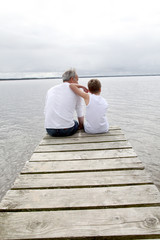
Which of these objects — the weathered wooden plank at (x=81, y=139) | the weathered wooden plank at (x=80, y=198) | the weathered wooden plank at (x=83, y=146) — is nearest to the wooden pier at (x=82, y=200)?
the weathered wooden plank at (x=80, y=198)

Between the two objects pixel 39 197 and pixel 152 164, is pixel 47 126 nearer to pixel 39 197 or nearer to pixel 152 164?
pixel 39 197

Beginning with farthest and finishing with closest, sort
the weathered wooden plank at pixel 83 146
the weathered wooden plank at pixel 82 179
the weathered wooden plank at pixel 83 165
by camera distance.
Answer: the weathered wooden plank at pixel 83 146 → the weathered wooden plank at pixel 83 165 → the weathered wooden plank at pixel 82 179

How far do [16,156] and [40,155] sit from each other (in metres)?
5.88

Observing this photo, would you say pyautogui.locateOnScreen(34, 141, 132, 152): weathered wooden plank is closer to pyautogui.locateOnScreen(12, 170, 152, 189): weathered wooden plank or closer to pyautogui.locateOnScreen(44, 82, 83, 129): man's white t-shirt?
pyautogui.locateOnScreen(44, 82, 83, 129): man's white t-shirt

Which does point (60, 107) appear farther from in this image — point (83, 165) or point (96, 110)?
point (83, 165)

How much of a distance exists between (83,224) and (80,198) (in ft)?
1.39

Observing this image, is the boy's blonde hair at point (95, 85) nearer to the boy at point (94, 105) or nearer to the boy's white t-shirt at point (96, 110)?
the boy at point (94, 105)

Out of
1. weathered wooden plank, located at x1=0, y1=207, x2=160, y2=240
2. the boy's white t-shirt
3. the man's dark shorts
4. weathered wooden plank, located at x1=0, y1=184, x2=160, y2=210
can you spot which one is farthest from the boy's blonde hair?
weathered wooden plank, located at x1=0, y1=207, x2=160, y2=240

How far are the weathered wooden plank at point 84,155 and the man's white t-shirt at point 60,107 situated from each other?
1.07 metres

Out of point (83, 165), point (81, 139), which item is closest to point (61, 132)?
point (81, 139)

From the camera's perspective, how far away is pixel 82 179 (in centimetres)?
266

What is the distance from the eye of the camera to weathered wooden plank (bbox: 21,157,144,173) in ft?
9.70

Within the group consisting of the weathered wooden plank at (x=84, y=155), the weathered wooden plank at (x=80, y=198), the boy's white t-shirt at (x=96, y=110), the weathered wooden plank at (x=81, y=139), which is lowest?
the weathered wooden plank at (x=81, y=139)

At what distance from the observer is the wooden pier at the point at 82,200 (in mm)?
1738
